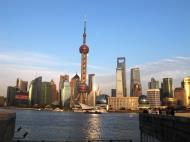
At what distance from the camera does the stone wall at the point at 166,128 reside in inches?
1326

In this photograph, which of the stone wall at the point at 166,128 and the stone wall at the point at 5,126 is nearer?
the stone wall at the point at 166,128

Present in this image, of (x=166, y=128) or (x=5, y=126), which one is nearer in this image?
(x=5, y=126)

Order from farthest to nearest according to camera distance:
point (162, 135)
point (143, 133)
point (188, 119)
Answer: point (143, 133) → point (162, 135) → point (188, 119)

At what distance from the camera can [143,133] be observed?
198 feet

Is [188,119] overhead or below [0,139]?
overhead

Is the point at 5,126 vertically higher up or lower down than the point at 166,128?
higher up

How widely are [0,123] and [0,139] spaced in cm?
258

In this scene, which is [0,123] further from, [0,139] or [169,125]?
[169,125]

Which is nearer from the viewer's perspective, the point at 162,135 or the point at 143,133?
the point at 162,135

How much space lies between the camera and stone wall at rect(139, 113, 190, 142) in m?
33.7

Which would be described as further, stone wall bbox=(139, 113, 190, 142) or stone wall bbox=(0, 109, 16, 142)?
stone wall bbox=(0, 109, 16, 142)

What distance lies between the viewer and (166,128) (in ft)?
134

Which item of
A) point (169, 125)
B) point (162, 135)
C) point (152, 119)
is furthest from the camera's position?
point (152, 119)

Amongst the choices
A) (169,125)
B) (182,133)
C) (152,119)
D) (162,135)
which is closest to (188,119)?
(182,133)
